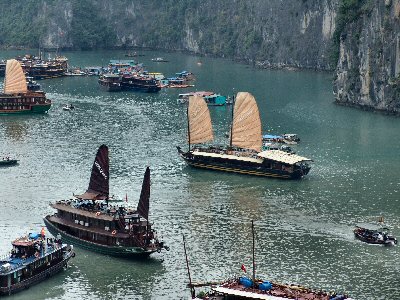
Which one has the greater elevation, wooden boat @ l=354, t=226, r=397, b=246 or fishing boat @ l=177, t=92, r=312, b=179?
fishing boat @ l=177, t=92, r=312, b=179

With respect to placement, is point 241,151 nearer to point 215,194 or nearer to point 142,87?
point 215,194

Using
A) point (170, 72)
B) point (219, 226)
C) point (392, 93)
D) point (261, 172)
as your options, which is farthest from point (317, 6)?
point (219, 226)

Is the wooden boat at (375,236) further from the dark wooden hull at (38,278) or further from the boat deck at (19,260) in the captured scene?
the boat deck at (19,260)

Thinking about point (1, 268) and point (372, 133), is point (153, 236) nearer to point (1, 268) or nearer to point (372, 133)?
point (1, 268)

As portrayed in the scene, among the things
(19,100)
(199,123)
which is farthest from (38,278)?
(19,100)

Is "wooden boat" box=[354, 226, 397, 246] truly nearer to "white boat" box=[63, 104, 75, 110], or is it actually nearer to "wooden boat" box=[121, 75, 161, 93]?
"white boat" box=[63, 104, 75, 110]

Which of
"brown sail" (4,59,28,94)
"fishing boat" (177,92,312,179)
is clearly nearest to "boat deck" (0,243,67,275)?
"fishing boat" (177,92,312,179)
